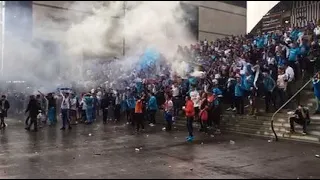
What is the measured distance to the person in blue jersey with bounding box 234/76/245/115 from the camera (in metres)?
14.0

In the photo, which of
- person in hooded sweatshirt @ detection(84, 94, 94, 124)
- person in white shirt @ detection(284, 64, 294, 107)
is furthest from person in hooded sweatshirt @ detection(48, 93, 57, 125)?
person in white shirt @ detection(284, 64, 294, 107)

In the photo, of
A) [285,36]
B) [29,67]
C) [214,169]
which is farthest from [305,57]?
[29,67]

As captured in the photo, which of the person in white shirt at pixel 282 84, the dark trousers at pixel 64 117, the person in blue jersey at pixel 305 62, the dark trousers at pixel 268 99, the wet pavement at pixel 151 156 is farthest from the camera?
the dark trousers at pixel 64 117

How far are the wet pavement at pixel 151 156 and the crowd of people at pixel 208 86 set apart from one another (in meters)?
1.49

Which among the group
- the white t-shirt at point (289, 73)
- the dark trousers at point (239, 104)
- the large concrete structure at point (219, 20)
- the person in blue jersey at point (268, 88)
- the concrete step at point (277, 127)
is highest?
the large concrete structure at point (219, 20)

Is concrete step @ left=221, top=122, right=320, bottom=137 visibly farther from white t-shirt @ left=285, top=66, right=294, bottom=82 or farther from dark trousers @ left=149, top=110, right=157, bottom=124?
dark trousers @ left=149, top=110, right=157, bottom=124

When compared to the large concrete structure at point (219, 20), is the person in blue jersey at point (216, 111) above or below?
below

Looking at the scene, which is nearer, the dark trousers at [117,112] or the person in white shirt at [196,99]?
the person in white shirt at [196,99]

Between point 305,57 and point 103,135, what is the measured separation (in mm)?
7334

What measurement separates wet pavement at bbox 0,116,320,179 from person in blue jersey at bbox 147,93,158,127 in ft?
8.11

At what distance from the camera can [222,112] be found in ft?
49.1

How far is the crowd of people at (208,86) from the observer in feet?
44.9

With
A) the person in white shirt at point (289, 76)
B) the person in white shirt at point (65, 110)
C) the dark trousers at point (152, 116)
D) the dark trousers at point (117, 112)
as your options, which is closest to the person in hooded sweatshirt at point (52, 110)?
the person in white shirt at point (65, 110)

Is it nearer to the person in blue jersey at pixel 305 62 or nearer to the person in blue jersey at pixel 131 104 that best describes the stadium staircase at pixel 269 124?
the person in blue jersey at pixel 305 62
